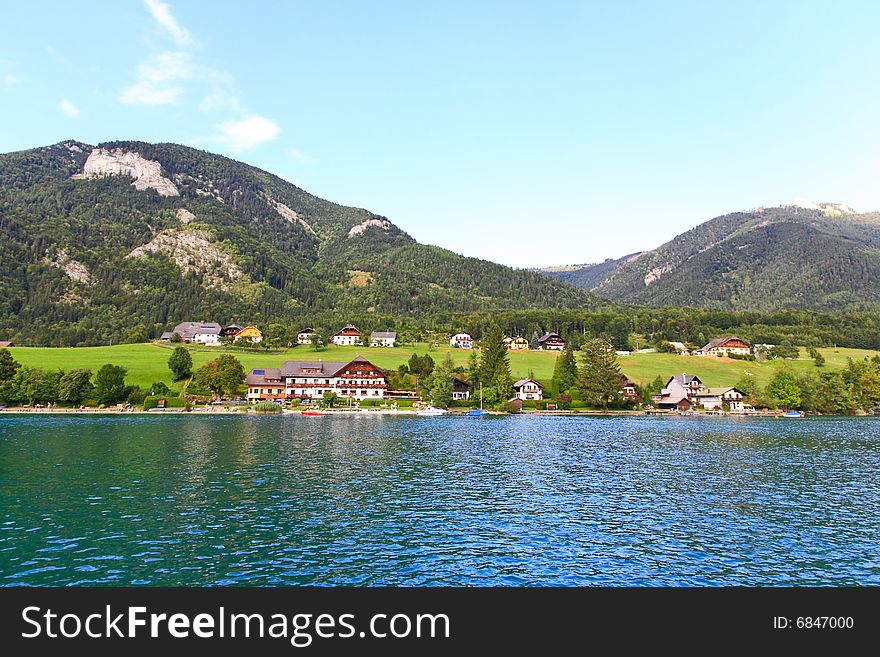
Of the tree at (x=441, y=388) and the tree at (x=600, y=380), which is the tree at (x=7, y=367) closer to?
the tree at (x=441, y=388)

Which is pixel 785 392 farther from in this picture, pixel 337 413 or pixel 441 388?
pixel 337 413

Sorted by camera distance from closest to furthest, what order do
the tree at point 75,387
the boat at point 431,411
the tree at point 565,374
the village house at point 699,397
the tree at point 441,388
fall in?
the tree at point 75,387
the boat at point 431,411
the tree at point 441,388
the tree at point 565,374
the village house at point 699,397

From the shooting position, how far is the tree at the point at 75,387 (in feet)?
449

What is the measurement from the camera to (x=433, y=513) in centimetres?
3869

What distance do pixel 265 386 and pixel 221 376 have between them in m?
14.0

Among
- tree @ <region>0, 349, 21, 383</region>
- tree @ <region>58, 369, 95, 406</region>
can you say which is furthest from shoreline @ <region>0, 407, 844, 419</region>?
tree @ <region>0, 349, 21, 383</region>

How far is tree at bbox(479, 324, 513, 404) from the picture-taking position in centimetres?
15088

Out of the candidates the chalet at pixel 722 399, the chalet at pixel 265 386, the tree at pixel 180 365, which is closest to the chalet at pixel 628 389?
the chalet at pixel 722 399

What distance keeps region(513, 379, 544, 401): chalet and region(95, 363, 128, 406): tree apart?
3894 inches

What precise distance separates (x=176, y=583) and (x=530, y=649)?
1553 cm

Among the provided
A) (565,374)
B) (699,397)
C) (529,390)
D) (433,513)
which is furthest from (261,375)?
(433,513)

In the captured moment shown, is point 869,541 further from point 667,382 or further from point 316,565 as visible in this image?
point 667,382

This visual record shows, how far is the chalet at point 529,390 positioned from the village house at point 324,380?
36998 millimetres

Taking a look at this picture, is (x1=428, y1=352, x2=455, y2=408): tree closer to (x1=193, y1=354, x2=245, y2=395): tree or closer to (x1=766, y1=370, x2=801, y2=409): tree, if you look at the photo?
(x1=193, y1=354, x2=245, y2=395): tree
